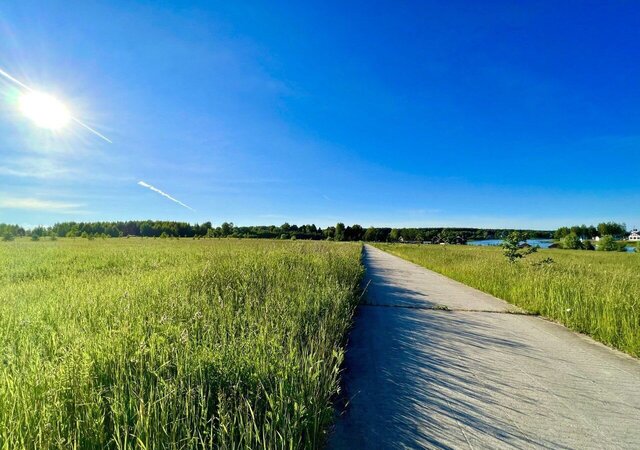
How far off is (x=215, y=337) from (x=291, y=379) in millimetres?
1366

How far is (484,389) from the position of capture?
339cm

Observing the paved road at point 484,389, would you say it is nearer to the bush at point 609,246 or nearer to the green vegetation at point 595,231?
the bush at point 609,246

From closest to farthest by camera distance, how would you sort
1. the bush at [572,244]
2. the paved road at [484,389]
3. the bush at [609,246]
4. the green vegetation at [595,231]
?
1. the paved road at [484,389]
2. the bush at [609,246]
3. the bush at [572,244]
4. the green vegetation at [595,231]

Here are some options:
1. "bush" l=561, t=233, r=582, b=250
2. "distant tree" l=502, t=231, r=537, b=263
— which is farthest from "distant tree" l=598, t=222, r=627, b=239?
"distant tree" l=502, t=231, r=537, b=263

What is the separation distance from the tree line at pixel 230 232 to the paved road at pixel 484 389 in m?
58.1

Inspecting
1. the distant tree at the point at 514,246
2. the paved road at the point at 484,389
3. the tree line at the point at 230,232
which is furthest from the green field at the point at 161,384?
the tree line at the point at 230,232

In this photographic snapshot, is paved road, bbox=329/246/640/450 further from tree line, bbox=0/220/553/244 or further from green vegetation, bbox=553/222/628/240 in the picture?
green vegetation, bbox=553/222/628/240

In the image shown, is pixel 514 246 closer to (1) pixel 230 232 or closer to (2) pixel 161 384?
(2) pixel 161 384

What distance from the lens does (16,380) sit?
224 cm

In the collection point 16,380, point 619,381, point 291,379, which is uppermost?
point 16,380

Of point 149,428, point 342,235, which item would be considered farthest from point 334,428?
point 342,235

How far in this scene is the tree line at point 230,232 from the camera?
255 ft

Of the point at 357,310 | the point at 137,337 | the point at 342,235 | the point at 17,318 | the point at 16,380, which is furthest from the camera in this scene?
the point at 342,235

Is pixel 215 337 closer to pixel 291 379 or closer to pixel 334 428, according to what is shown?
pixel 291 379
